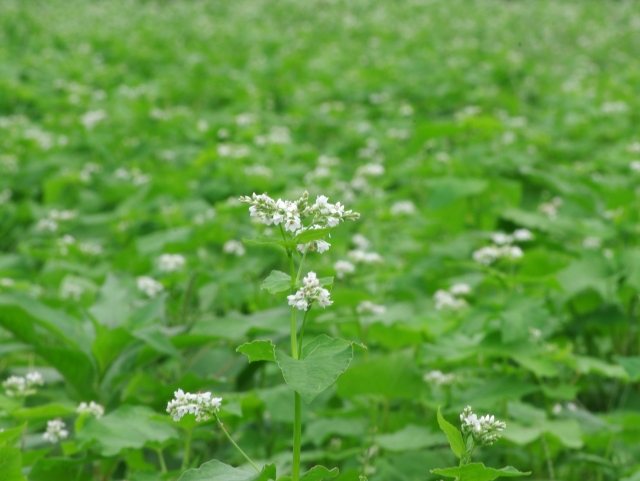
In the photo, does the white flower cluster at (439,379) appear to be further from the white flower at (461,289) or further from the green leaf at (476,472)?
the green leaf at (476,472)

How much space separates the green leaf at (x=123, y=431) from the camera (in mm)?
2053

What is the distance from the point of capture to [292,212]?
153 centimetres

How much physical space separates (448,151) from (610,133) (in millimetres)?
1290

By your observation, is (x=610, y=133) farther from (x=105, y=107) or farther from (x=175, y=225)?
(x=105, y=107)

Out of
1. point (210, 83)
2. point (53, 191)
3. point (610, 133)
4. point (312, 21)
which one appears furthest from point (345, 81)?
point (312, 21)

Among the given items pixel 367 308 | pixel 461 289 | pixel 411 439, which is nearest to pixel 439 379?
pixel 411 439

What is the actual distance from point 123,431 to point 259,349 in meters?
0.81

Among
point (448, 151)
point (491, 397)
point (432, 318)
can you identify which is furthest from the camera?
point (448, 151)

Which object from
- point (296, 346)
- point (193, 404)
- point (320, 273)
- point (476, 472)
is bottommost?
point (476, 472)

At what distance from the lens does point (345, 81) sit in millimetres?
8078

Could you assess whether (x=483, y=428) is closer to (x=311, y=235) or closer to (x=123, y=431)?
(x=311, y=235)

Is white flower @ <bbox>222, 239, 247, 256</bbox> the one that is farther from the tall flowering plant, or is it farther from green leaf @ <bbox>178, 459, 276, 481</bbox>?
green leaf @ <bbox>178, 459, 276, 481</bbox>

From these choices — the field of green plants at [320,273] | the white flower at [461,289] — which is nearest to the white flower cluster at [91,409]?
the field of green plants at [320,273]

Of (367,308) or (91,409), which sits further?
(367,308)
